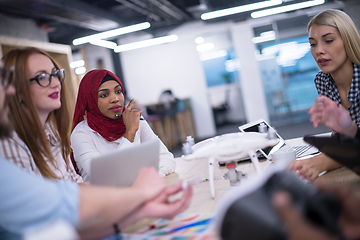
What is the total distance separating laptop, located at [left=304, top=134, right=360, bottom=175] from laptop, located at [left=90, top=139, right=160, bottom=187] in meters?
0.60

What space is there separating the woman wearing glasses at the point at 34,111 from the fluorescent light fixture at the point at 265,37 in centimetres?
751

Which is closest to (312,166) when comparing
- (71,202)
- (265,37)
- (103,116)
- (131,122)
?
(71,202)

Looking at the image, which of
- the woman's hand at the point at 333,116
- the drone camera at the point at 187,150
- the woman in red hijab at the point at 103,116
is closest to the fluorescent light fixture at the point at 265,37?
the woman in red hijab at the point at 103,116

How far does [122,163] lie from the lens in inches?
41.5

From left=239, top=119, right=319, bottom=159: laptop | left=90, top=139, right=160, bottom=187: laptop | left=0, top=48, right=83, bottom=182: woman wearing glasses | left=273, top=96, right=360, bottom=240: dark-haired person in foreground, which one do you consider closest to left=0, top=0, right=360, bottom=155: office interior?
left=0, top=48, right=83, bottom=182: woman wearing glasses

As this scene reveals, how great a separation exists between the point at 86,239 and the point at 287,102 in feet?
25.9

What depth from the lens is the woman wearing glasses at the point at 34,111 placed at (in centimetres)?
108

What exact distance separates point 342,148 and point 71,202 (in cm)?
85

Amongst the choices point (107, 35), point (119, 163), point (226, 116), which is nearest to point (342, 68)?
point (119, 163)

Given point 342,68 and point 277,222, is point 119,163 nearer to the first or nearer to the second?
point 277,222

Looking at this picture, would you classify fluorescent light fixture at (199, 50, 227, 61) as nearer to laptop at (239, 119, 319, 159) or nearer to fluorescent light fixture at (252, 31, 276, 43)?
fluorescent light fixture at (252, 31, 276, 43)

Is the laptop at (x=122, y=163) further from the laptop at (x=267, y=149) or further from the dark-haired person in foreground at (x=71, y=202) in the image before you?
the laptop at (x=267, y=149)

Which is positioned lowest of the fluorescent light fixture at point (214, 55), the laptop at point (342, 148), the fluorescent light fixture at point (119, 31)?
the laptop at point (342, 148)

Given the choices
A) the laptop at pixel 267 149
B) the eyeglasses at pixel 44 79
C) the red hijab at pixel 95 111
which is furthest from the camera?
the red hijab at pixel 95 111
